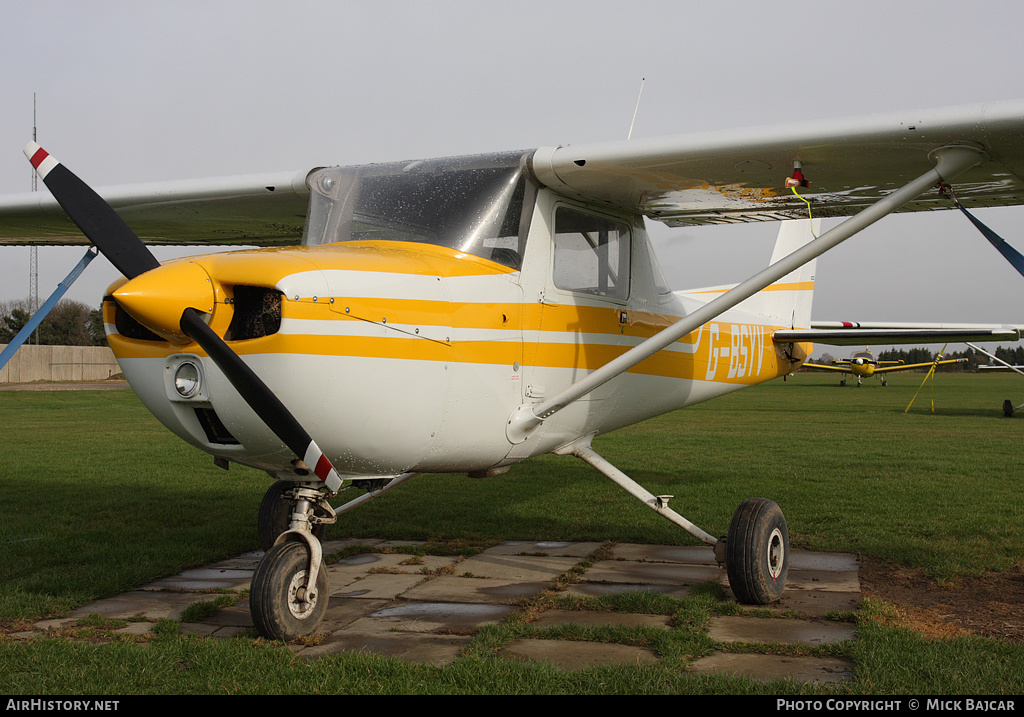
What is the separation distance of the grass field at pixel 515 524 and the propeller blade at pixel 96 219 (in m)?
1.90

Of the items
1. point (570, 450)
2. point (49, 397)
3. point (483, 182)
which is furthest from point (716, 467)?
point (49, 397)

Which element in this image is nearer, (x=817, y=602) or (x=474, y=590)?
(x=817, y=602)

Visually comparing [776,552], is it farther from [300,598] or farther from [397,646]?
[300,598]

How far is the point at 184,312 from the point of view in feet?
11.8

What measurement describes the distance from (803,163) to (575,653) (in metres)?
3.28

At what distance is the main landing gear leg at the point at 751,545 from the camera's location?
17.3ft

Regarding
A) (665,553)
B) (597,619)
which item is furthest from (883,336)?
(597,619)

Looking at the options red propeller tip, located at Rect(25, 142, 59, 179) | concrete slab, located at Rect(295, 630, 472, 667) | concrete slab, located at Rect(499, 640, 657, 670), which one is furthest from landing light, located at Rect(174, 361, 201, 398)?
concrete slab, located at Rect(499, 640, 657, 670)

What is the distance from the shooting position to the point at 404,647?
438cm

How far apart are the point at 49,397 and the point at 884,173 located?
3508 centimetres

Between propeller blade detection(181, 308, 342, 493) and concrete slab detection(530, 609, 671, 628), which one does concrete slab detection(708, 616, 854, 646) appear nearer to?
concrete slab detection(530, 609, 671, 628)

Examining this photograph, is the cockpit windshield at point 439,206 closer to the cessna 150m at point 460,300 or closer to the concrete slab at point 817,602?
the cessna 150m at point 460,300

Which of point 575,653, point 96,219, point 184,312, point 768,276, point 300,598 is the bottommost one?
point 575,653

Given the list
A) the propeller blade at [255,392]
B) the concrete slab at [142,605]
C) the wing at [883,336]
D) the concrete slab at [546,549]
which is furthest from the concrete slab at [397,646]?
the wing at [883,336]
